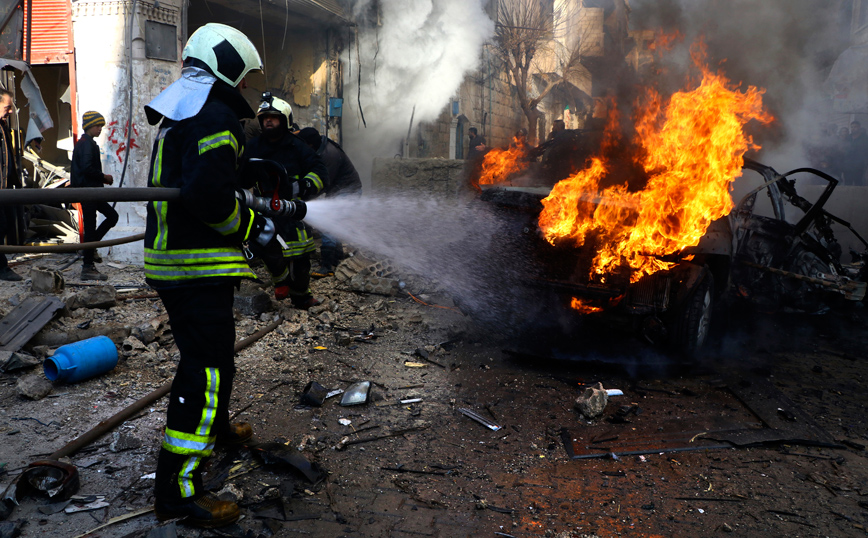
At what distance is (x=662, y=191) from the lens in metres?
4.76

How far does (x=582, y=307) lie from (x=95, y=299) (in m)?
4.79

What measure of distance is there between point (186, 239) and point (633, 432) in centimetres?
290

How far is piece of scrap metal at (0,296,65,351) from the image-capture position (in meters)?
4.52

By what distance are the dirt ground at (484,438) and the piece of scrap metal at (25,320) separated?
0.23 m

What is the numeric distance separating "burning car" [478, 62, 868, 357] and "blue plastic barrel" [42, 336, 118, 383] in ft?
10.7

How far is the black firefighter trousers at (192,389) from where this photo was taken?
254 centimetres

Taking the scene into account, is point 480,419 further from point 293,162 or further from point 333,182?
point 333,182

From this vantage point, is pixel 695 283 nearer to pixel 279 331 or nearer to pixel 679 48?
pixel 279 331

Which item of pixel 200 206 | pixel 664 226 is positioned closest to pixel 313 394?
pixel 200 206

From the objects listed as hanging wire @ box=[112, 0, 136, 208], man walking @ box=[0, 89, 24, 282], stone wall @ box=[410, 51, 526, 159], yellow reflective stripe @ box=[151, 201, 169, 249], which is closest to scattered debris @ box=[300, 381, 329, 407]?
yellow reflective stripe @ box=[151, 201, 169, 249]

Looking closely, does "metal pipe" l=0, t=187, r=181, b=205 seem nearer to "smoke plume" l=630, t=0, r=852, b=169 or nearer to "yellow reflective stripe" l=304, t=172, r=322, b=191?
"yellow reflective stripe" l=304, t=172, r=322, b=191

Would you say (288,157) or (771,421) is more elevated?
(288,157)

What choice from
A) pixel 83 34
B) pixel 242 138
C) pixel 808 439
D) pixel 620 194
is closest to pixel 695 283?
pixel 620 194

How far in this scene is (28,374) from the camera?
420 cm
